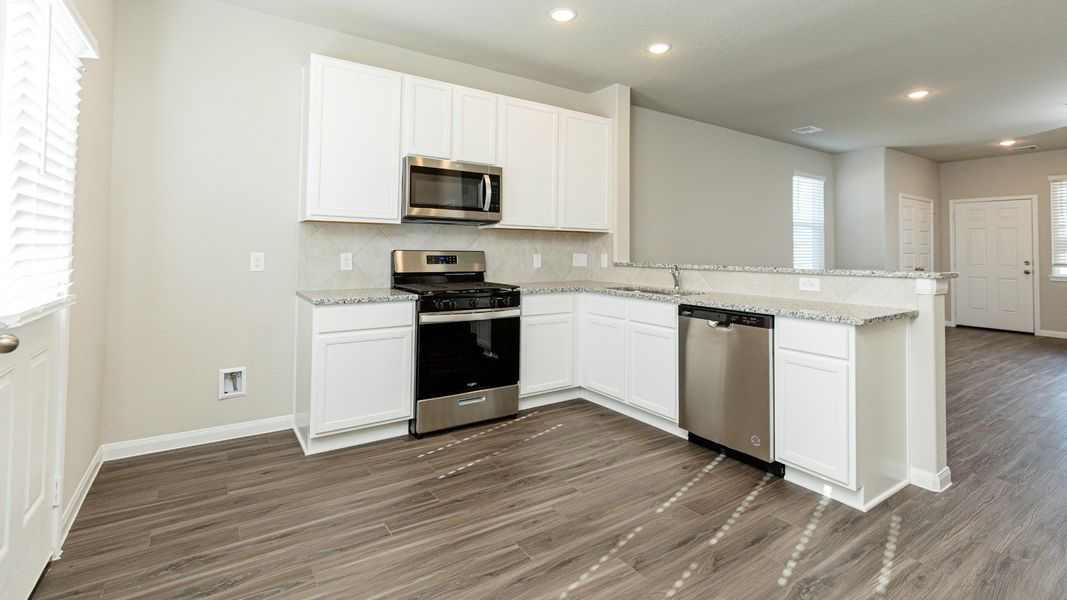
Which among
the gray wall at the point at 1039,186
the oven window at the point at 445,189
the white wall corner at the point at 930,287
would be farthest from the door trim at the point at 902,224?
the oven window at the point at 445,189

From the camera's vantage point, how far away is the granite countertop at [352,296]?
9.05 feet

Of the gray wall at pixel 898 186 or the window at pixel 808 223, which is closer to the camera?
the window at pixel 808 223

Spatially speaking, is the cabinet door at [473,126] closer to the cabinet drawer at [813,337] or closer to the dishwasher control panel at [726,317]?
the dishwasher control panel at [726,317]

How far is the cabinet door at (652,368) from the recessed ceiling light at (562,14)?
1.96m

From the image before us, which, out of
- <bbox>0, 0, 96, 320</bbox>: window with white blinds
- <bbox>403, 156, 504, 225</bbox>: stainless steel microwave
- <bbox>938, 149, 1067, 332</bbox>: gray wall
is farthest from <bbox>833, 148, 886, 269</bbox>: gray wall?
<bbox>0, 0, 96, 320</bbox>: window with white blinds

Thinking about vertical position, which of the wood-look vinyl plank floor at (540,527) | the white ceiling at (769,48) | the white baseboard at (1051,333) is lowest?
the wood-look vinyl plank floor at (540,527)

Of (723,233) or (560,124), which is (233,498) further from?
(723,233)

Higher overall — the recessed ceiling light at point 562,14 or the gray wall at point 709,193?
the recessed ceiling light at point 562,14

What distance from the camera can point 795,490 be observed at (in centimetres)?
242

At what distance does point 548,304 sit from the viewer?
3660mm

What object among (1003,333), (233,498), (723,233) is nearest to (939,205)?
(1003,333)

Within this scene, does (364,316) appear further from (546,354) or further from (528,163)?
(528,163)

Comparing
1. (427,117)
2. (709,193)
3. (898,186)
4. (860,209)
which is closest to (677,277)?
(427,117)

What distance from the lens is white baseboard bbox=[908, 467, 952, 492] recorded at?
7.90ft
